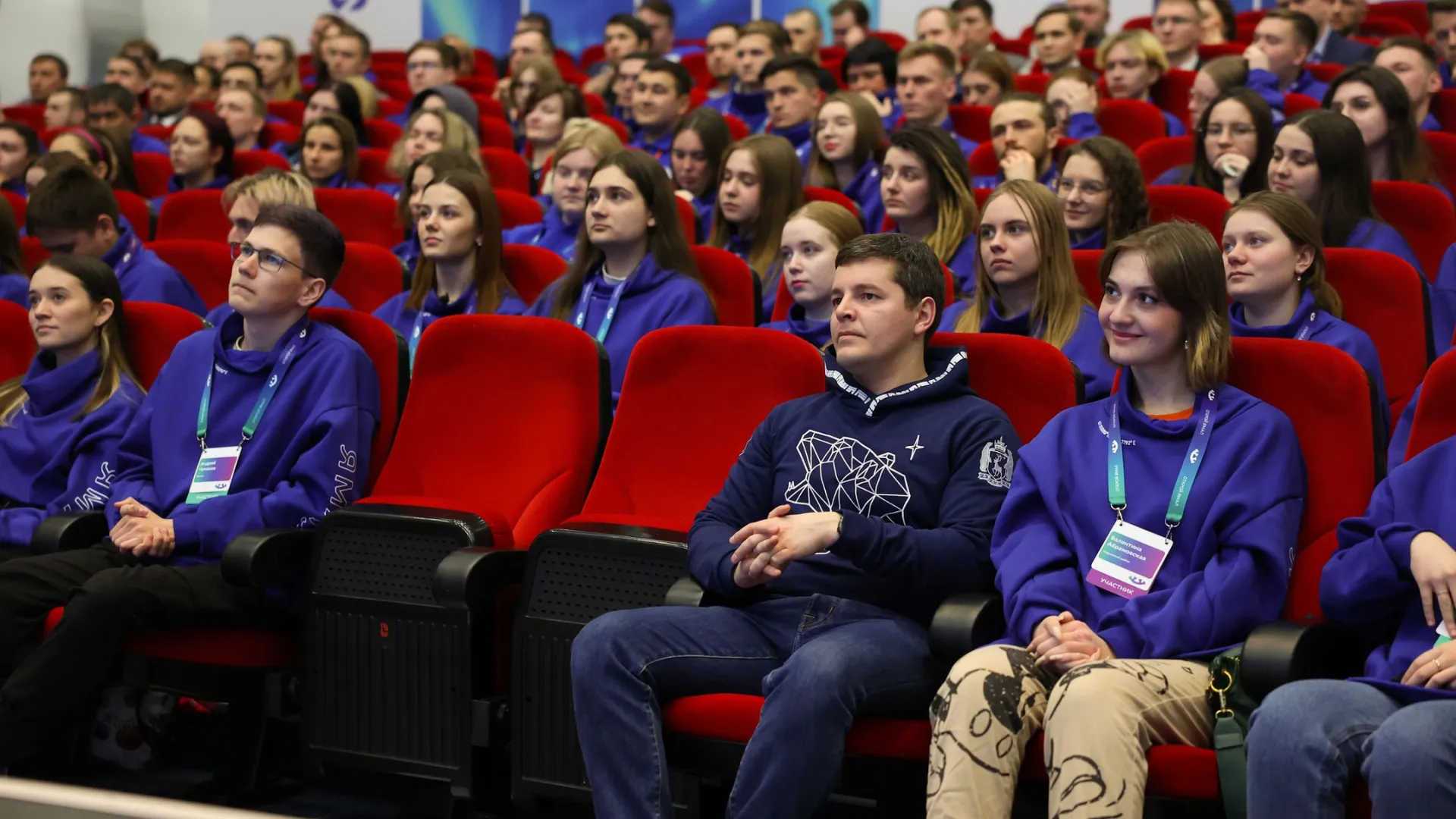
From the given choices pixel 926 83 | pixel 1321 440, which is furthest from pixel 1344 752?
pixel 926 83

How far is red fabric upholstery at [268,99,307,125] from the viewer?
768cm

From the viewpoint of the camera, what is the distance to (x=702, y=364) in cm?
284

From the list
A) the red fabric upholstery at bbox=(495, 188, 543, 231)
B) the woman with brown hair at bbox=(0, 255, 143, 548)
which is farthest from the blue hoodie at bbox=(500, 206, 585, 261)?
Result: the woman with brown hair at bbox=(0, 255, 143, 548)

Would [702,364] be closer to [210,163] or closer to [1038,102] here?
[1038,102]

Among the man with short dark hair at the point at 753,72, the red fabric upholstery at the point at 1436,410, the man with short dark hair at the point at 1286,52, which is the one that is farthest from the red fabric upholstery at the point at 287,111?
the red fabric upholstery at the point at 1436,410

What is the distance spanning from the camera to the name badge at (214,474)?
3.04 meters

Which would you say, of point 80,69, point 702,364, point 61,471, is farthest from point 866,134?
point 80,69

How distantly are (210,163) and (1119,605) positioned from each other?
4373 millimetres

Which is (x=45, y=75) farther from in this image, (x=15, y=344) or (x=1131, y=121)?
(x=1131, y=121)

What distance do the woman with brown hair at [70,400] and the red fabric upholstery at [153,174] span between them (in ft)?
9.38

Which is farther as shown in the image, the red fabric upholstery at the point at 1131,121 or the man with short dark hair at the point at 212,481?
the red fabric upholstery at the point at 1131,121

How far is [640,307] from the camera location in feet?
11.9

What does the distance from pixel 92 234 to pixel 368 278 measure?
0.73 meters

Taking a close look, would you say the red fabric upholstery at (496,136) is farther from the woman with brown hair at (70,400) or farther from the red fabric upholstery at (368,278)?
the woman with brown hair at (70,400)
